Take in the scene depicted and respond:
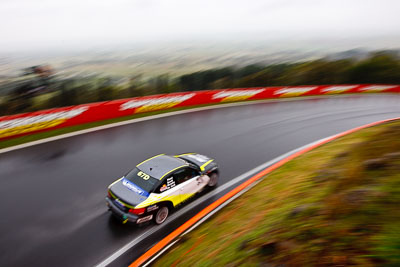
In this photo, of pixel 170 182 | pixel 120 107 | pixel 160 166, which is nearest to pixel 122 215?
pixel 170 182

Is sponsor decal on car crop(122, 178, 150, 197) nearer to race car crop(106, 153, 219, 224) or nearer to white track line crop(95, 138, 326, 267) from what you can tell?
race car crop(106, 153, 219, 224)

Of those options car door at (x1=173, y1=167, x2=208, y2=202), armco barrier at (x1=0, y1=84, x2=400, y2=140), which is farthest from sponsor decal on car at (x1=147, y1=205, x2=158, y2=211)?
armco barrier at (x1=0, y1=84, x2=400, y2=140)

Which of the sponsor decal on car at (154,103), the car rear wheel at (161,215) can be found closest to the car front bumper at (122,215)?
the car rear wheel at (161,215)

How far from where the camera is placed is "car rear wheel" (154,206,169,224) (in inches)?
278

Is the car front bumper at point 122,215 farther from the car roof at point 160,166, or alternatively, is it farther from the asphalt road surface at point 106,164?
the car roof at point 160,166

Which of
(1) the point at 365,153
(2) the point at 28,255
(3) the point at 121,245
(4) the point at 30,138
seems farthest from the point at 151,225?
(4) the point at 30,138

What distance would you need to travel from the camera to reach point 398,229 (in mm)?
3152

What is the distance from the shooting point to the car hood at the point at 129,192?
6.72 meters

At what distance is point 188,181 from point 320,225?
4573 mm

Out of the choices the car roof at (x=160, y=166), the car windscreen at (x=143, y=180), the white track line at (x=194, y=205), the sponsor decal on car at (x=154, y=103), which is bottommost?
the white track line at (x=194, y=205)

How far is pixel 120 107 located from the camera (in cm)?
1520

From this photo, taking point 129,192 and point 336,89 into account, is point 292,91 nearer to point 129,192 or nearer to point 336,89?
point 336,89

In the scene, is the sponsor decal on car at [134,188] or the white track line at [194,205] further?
the sponsor decal on car at [134,188]

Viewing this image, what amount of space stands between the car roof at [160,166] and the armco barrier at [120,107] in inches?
299
